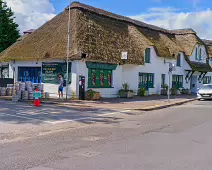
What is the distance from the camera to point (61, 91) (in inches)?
853

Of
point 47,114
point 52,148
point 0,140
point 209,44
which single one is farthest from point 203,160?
point 209,44

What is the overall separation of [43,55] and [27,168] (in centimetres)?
1762

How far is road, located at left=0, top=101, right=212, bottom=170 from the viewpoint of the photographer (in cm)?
642

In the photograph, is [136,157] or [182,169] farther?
[136,157]

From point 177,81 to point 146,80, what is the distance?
7114mm

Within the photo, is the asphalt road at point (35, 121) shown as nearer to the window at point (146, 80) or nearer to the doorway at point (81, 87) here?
the doorway at point (81, 87)

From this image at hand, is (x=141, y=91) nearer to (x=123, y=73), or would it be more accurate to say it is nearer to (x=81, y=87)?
(x=123, y=73)

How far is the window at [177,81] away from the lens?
35.5 meters

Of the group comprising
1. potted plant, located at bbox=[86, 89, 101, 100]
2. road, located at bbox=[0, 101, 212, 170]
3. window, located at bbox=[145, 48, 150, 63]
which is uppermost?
window, located at bbox=[145, 48, 150, 63]

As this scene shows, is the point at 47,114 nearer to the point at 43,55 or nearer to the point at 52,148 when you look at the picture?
the point at 52,148

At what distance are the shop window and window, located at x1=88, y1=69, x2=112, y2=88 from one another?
4491mm

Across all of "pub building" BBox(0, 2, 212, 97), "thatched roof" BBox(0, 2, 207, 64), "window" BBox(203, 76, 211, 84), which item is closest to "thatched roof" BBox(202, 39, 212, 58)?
"window" BBox(203, 76, 211, 84)

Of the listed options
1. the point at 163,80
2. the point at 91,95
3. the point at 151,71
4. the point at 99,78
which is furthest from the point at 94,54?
the point at 163,80

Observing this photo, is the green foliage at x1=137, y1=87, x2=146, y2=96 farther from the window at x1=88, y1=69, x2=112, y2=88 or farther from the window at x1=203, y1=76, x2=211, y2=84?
the window at x1=203, y1=76, x2=211, y2=84
